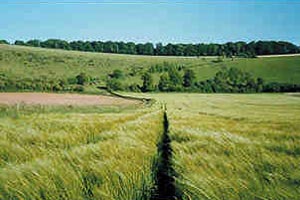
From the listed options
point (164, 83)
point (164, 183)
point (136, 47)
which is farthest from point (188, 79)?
point (164, 183)

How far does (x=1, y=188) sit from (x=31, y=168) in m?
0.25


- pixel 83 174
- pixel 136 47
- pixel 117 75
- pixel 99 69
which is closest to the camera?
pixel 83 174

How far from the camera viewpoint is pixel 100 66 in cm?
8031

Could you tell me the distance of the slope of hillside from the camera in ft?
219

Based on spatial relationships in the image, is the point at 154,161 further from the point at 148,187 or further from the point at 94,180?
the point at 94,180

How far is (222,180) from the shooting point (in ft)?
8.57

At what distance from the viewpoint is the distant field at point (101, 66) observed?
221 feet

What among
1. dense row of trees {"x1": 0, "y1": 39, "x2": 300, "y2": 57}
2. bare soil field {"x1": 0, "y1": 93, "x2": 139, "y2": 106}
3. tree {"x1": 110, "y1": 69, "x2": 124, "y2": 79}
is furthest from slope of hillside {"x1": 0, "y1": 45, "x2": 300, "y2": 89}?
dense row of trees {"x1": 0, "y1": 39, "x2": 300, "y2": 57}

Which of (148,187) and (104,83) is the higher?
(148,187)

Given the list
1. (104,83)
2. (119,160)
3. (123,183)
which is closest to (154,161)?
(119,160)

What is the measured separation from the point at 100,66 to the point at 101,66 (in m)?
0.20

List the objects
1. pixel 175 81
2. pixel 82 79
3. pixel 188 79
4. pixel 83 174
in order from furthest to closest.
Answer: pixel 188 79, pixel 175 81, pixel 82 79, pixel 83 174

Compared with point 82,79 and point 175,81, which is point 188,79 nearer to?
point 175,81

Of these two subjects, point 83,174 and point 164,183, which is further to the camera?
point 164,183
